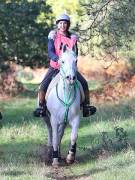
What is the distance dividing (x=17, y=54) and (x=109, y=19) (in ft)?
55.0

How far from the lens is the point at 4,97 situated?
101 ft

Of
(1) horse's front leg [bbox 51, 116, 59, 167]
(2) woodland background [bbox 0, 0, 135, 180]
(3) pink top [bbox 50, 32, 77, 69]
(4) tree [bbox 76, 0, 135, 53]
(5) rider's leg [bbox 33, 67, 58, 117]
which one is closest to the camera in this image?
(2) woodland background [bbox 0, 0, 135, 180]

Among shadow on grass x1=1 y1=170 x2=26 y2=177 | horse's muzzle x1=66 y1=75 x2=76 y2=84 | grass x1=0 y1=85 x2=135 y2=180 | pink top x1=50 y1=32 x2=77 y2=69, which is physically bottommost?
grass x1=0 y1=85 x2=135 y2=180

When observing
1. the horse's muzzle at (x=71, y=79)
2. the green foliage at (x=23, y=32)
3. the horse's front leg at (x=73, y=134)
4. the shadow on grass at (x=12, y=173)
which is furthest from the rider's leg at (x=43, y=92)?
the green foliage at (x=23, y=32)

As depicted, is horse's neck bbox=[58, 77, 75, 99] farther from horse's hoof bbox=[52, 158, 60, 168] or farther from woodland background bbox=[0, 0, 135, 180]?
woodland background bbox=[0, 0, 135, 180]

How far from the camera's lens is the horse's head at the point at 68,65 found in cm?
1111

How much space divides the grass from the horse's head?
1.75 m

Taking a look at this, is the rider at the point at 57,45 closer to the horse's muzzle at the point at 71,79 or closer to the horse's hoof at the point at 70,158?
the horse's muzzle at the point at 71,79

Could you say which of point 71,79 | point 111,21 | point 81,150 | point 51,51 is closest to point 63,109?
point 71,79

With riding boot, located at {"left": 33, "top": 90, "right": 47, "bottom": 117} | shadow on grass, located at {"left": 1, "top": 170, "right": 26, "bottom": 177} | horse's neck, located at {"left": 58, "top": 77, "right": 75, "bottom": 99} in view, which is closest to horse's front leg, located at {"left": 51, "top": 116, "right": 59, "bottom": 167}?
riding boot, located at {"left": 33, "top": 90, "right": 47, "bottom": 117}

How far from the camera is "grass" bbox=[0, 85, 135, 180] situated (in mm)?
10242

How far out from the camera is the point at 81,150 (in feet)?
44.5

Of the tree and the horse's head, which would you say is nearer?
the horse's head

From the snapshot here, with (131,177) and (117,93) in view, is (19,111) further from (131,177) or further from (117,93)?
(131,177)
